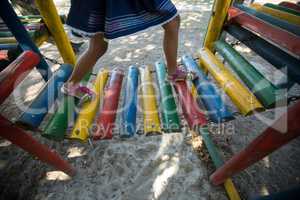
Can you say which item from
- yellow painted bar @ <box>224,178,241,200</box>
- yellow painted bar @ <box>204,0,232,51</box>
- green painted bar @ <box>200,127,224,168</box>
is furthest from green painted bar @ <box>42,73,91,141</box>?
yellow painted bar @ <box>204,0,232,51</box>

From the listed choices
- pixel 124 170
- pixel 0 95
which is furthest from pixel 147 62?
pixel 0 95

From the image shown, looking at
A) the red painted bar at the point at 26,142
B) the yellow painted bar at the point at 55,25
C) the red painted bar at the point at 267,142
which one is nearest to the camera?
the red painted bar at the point at 267,142

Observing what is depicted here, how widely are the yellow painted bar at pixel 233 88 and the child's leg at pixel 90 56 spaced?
3.15ft

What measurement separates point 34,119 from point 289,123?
1516 mm

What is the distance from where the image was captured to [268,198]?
3.21 ft

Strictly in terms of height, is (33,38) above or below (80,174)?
above

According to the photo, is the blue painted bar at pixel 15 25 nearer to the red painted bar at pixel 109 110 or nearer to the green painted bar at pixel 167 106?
the red painted bar at pixel 109 110

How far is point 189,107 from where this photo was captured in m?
1.73

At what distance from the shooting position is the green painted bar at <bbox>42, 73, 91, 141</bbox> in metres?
1.51

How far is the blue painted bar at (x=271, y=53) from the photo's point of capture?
153 cm

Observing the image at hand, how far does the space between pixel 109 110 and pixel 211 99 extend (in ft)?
2.64

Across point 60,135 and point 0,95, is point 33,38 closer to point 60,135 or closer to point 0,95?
point 0,95

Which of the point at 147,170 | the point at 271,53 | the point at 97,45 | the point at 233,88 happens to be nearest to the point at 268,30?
the point at 271,53

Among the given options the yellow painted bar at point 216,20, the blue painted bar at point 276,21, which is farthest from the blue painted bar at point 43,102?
the blue painted bar at point 276,21
